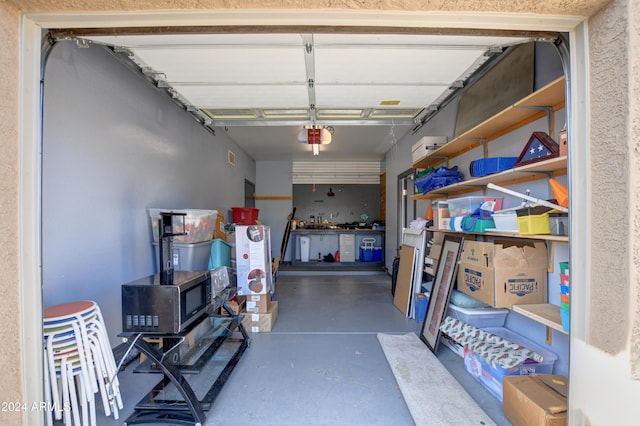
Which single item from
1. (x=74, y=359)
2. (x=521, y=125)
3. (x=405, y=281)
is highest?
(x=521, y=125)

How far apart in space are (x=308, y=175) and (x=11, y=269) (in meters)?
7.19

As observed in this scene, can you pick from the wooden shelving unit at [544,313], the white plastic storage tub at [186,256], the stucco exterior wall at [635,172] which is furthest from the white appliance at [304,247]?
the stucco exterior wall at [635,172]

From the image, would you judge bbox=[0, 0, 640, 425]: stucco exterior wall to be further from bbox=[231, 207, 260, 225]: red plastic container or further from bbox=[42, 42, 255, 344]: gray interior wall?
bbox=[231, 207, 260, 225]: red plastic container

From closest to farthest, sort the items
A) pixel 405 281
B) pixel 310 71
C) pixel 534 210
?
1. pixel 534 210
2. pixel 310 71
3. pixel 405 281

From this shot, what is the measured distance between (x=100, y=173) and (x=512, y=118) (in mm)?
3338

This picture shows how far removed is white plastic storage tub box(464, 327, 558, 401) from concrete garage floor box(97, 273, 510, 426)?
0.21ft

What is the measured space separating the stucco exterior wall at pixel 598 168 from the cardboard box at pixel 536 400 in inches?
29.5

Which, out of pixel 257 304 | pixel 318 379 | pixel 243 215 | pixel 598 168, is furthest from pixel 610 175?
pixel 243 215

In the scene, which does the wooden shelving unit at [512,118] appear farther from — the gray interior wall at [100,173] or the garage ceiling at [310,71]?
the gray interior wall at [100,173]

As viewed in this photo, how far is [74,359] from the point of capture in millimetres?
1601

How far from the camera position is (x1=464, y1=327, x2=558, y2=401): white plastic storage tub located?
1.94m

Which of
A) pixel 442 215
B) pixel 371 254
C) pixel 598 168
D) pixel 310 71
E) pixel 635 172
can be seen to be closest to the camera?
pixel 635 172

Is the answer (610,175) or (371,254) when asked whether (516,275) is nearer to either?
(610,175)

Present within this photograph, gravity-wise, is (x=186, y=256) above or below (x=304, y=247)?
above
